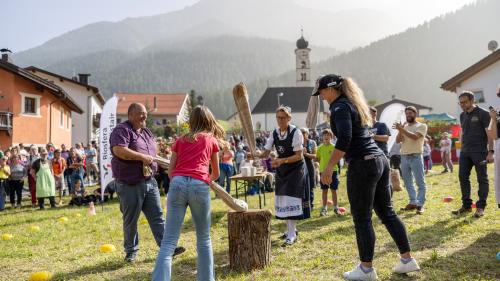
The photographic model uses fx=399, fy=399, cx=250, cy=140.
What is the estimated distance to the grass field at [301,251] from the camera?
455 cm

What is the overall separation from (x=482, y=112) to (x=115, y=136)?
5822 mm

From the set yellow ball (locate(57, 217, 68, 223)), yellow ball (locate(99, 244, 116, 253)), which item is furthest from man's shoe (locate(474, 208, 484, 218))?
yellow ball (locate(57, 217, 68, 223))

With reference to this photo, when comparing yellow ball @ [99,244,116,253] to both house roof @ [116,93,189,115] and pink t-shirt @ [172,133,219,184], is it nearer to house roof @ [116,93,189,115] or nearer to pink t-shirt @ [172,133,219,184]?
pink t-shirt @ [172,133,219,184]

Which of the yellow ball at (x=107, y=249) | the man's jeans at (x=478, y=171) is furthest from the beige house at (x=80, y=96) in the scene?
the man's jeans at (x=478, y=171)

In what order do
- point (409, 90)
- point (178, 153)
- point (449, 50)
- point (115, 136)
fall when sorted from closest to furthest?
1. point (178, 153)
2. point (115, 136)
3. point (409, 90)
4. point (449, 50)

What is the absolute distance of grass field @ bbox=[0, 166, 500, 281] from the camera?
4.55 metres

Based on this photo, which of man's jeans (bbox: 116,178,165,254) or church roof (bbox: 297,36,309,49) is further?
church roof (bbox: 297,36,309,49)

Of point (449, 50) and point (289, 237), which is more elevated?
point (449, 50)

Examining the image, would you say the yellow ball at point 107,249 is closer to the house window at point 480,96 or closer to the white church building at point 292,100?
the house window at point 480,96

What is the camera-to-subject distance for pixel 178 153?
3.98m

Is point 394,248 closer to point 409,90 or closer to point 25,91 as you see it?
point 25,91

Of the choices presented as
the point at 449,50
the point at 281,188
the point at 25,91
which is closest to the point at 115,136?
the point at 281,188

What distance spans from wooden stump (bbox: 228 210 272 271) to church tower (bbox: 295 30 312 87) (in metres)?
88.9

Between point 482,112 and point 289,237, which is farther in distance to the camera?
point 482,112
